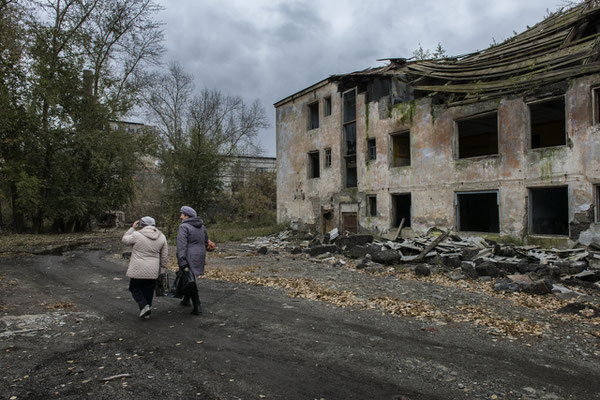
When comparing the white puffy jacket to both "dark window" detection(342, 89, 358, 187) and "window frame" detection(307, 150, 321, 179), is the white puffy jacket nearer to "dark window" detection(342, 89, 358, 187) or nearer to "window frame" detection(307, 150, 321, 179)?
"dark window" detection(342, 89, 358, 187)

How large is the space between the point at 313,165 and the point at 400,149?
6.67m

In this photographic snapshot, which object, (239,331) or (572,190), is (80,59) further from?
(572,190)

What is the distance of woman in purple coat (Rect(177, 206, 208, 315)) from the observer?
5812 mm

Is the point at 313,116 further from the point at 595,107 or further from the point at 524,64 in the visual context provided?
the point at 595,107

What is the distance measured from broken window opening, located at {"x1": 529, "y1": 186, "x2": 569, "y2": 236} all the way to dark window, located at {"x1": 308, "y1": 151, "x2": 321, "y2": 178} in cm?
1220

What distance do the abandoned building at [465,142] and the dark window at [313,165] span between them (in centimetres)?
9

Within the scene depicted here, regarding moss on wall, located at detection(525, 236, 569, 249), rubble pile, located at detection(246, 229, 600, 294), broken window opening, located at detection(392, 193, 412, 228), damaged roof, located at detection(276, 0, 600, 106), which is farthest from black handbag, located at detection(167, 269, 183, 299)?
broken window opening, located at detection(392, 193, 412, 228)


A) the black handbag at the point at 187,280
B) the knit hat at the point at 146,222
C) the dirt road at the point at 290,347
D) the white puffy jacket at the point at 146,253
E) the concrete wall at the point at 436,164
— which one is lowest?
the dirt road at the point at 290,347

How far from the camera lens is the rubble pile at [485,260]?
28.7 ft

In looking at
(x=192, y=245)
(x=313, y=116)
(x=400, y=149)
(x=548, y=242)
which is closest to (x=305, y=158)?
(x=313, y=116)

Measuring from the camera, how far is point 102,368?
3.92 metres

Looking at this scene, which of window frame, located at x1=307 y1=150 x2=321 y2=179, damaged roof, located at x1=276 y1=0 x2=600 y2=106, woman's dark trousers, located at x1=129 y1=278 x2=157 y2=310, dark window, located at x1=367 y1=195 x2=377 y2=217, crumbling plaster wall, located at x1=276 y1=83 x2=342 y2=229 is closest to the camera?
woman's dark trousers, located at x1=129 y1=278 x2=157 y2=310

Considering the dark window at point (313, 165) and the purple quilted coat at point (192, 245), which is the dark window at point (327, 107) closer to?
the dark window at point (313, 165)

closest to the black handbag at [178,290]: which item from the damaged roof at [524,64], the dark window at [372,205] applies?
the damaged roof at [524,64]
